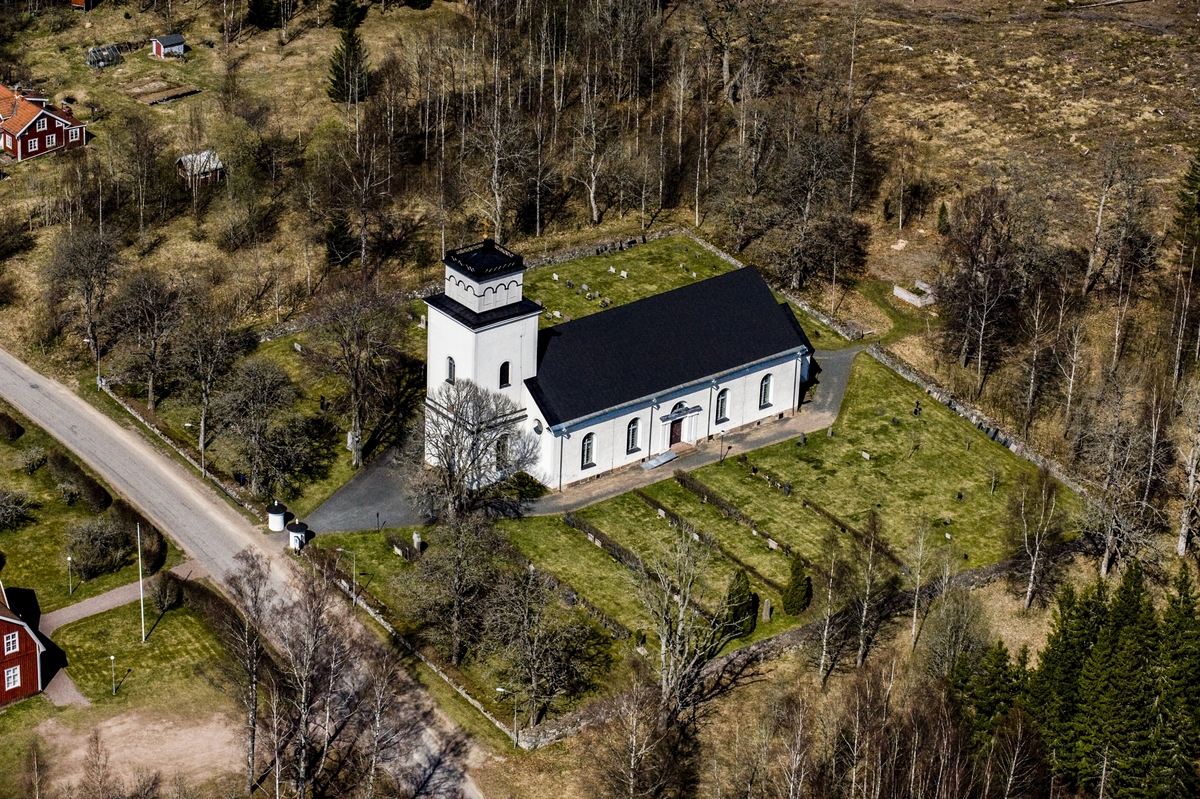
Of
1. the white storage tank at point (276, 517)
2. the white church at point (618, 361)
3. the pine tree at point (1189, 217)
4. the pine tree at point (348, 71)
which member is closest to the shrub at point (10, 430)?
the white storage tank at point (276, 517)

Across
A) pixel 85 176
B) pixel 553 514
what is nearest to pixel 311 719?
pixel 553 514

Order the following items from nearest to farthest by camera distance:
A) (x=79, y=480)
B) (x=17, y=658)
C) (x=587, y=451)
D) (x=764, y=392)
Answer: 1. (x=17, y=658)
2. (x=79, y=480)
3. (x=587, y=451)
4. (x=764, y=392)

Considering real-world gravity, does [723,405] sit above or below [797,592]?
above

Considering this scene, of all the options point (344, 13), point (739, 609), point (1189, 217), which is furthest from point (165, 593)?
point (1189, 217)

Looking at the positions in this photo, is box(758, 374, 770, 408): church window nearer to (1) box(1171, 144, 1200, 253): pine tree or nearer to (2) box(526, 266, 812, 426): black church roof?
(2) box(526, 266, 812, 426): black church roof

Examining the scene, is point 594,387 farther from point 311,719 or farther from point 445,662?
point 311,719

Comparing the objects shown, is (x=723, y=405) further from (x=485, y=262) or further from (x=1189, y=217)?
(x=1189, y=217)

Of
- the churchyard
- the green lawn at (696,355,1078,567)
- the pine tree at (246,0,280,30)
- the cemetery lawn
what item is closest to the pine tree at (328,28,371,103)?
the pine tree at (246,0,280,30)
